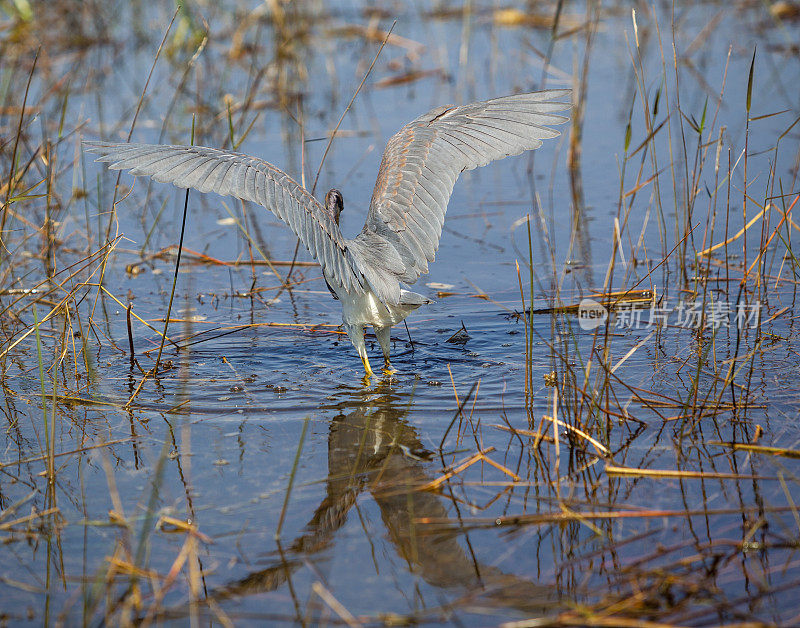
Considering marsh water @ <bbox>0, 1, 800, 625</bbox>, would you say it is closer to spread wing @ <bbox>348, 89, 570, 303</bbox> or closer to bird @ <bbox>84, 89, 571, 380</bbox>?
bird @ <bbox>84, 89, 571, 380</bbox>

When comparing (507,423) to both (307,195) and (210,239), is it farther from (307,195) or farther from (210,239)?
(210,239)

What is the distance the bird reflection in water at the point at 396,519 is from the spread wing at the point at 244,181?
0.66m

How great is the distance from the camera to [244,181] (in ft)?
11.4

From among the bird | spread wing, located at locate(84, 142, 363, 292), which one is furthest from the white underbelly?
spread wing, located at locate(84, 142, 363, 292)

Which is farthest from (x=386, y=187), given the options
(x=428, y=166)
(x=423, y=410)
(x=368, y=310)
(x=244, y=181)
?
(x=423, y=410)

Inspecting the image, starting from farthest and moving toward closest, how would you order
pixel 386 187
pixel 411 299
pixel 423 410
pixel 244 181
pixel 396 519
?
1. pixel 386 187
2. pixel 411 299
3. pixel 423 410
4. pixel 244 181
5. pixel 396 519

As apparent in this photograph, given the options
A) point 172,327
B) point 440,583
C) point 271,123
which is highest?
point 271,123

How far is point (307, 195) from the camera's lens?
364 centimetres

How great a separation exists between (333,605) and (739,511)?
3.90 feet

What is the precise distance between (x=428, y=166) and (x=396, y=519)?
2027 millimetres

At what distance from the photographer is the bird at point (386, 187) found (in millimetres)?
3475

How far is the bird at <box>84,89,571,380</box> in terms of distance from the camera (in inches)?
A: 137

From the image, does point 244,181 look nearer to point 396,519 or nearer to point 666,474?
point 396,519

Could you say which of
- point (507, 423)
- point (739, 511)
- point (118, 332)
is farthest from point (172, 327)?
point (739, 511)
